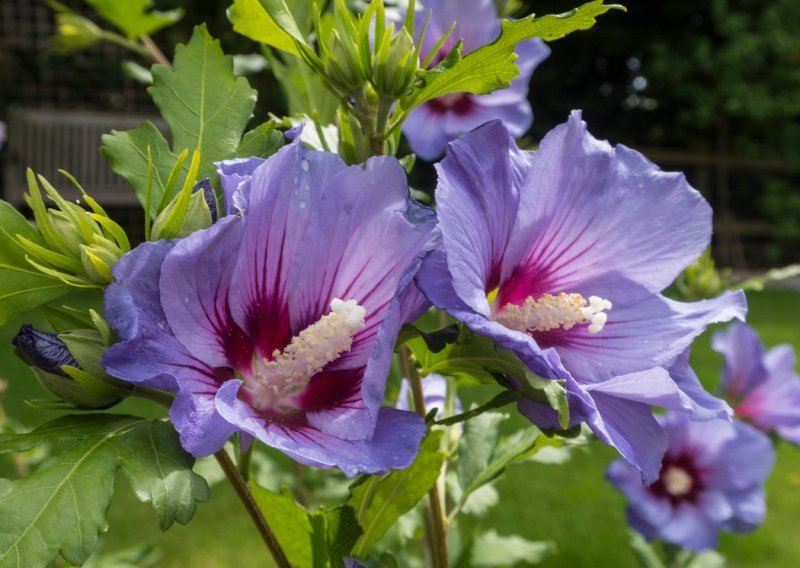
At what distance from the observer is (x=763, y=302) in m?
5.93

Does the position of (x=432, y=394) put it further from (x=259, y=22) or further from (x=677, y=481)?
(x=677, y=481)

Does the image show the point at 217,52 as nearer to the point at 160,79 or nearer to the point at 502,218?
the point at 160,79

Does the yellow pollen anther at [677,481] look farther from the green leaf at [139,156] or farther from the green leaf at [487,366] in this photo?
the green leaf at [139,156]

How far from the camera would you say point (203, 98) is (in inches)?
20.7

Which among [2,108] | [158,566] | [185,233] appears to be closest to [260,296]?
[185,233]

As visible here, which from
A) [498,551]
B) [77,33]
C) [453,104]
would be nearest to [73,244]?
[453,104]

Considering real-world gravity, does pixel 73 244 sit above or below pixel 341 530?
above

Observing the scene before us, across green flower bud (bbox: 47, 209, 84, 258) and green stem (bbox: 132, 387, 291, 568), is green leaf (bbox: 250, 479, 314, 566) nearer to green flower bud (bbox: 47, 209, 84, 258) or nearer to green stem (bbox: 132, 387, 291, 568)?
green stem (bbox: 132, 387, 291, 568)

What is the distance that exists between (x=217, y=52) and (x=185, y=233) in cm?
16

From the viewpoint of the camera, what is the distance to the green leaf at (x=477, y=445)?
741mm

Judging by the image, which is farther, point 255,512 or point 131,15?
point 131,15

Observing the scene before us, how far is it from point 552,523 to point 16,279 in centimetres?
215

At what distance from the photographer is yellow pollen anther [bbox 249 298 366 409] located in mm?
441

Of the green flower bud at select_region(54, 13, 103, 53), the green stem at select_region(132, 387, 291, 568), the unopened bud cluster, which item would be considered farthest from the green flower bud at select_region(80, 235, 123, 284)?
the green flower bud at select_region(54, 13, 103, 53)
